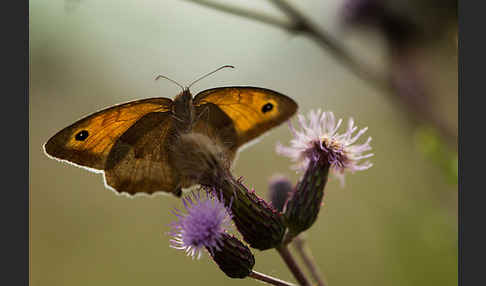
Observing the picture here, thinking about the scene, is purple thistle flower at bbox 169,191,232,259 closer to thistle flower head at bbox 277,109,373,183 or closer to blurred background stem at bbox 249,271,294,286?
blurred background stem at bbox 249,271,294,286

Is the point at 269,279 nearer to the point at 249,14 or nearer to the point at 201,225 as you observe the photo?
the point at 201,225

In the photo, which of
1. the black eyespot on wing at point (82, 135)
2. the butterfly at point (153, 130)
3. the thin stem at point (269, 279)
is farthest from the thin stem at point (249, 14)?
the thin stem at point (269, 279)

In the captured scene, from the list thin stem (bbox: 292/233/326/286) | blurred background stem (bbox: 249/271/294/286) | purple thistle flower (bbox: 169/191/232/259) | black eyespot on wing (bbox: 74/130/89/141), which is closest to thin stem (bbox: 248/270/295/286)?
blurred background stem (bbox: 249/271/294/286)

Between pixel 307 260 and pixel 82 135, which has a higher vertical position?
pixel 82 135

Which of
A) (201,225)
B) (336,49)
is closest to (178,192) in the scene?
(201,225)

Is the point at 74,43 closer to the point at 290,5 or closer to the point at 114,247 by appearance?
the point at 114,247

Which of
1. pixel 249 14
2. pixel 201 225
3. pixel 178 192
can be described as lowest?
pixel 201 225

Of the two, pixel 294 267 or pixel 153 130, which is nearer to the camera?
pixel 294 267
